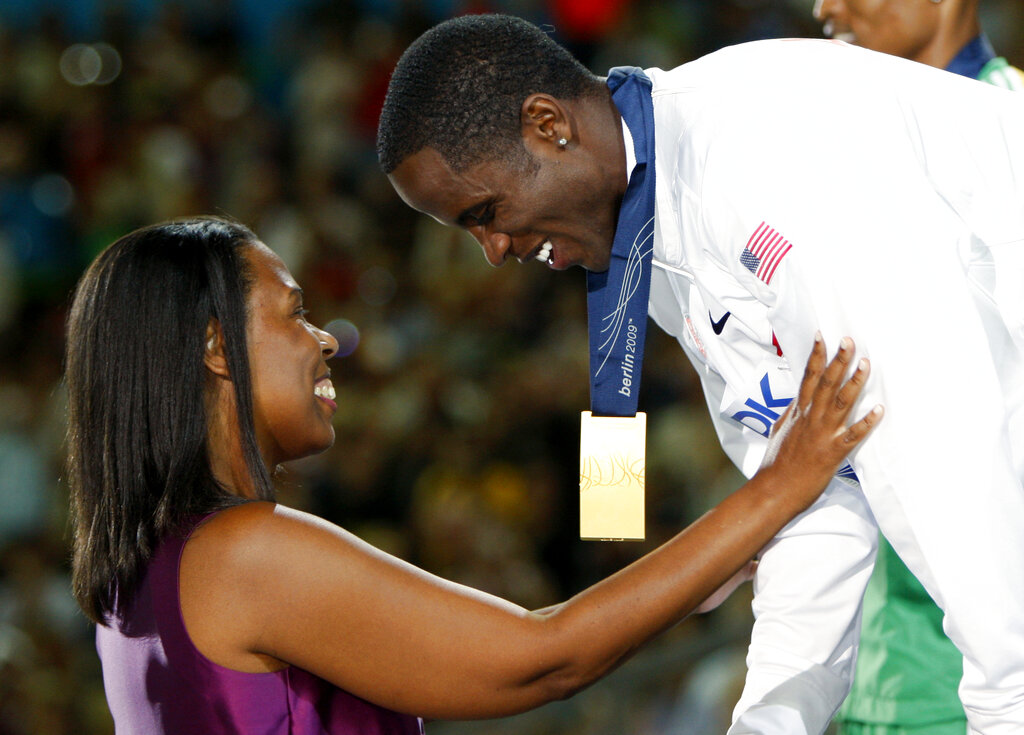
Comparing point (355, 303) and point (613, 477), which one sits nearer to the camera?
point (613, 477)

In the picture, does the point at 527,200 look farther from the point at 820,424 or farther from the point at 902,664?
→ the point at 902,664

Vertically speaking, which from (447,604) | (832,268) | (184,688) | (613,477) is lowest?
(184,688)

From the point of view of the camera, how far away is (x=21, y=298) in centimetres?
581

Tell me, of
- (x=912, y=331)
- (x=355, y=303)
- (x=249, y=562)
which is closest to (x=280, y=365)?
(x=249, y=562)

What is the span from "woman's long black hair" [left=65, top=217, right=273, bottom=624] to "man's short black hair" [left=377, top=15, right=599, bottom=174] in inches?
14.8

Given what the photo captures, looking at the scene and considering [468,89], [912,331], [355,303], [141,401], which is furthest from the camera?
[355,303]

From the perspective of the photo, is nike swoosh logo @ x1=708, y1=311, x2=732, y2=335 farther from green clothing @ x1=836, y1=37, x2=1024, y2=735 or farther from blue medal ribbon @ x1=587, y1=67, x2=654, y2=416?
green clothing @ x1=836, y1=37, x2=1024, y2=735

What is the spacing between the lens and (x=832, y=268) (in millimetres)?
1562

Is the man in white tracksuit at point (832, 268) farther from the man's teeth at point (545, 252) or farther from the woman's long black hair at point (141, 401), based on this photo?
the woman's long black hair at point (141, 401)

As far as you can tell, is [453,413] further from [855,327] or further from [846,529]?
[855,327]

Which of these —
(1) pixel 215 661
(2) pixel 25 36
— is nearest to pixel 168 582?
(1) pixel 215 661

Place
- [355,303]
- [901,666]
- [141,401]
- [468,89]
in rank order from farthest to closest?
[355,303], [901,666], [468,89], [141,401]

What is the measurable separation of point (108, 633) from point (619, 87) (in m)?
1.21

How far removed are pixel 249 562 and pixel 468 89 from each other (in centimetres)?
81
